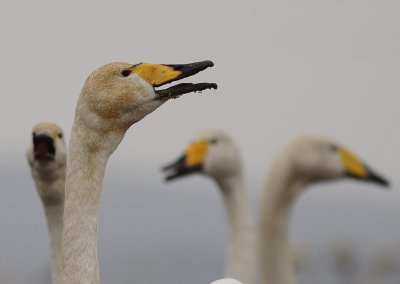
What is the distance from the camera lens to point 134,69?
7699 mm

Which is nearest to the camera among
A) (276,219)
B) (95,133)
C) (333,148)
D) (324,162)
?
(95,133)

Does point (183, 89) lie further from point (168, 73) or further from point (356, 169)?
point (356, 169)

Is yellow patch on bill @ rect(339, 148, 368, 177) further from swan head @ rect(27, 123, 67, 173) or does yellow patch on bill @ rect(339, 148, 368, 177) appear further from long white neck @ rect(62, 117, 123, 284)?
long white neck @ rect(62, 117, 123, 284)

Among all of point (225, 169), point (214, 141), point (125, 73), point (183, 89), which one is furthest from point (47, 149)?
point (214, 141)

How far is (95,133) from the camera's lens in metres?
7.48

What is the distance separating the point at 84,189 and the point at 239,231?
21.5ft

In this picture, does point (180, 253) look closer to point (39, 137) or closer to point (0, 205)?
point (0, 205)

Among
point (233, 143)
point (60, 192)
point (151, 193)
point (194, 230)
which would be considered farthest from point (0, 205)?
point (60, 192)

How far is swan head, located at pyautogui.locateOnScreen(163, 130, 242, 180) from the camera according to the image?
568 inches

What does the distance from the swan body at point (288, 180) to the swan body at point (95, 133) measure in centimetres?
646

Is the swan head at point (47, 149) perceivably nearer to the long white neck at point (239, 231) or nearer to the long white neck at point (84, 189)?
the long white neck at point (84, 189)

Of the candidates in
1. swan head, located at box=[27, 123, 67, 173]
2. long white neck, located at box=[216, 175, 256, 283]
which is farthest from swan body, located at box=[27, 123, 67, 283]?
long white neck, located at box=[216, 175, 256, 283]

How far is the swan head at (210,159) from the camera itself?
47.4 feet

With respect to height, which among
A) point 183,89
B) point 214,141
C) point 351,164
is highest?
point 183,89
